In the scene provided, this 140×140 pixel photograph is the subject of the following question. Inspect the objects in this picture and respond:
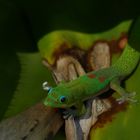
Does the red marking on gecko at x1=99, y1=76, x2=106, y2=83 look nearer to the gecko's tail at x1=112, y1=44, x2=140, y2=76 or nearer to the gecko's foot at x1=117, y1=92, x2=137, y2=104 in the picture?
the gecko's tail at x1=112, y1=44, x2=140, y2=76

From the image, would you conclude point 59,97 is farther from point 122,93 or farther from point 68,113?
point 122,93

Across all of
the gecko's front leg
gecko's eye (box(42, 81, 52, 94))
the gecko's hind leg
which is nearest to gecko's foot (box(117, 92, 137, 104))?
the gecko's hind leg

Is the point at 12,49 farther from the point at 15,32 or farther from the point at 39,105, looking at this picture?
the point at 39,105

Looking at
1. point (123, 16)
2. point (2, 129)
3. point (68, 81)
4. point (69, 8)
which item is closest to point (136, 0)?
point (123, 16)

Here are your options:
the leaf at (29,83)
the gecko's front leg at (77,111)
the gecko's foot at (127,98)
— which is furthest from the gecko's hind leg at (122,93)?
the leaf at (29,83)

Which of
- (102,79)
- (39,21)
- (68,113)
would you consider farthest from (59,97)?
(39,21)

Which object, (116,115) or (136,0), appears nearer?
(116,115)

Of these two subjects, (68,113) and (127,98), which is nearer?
Answer: (127,98)

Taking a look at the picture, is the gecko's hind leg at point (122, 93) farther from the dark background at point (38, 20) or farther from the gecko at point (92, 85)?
the dark background at point (38, 20)
